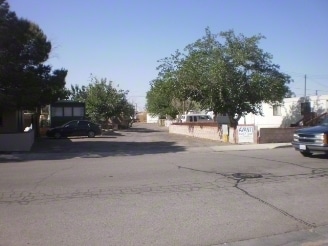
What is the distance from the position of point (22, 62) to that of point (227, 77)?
12326mm

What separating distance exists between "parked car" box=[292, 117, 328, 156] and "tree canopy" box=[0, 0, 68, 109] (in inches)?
533

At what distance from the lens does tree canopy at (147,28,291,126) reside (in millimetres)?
25391

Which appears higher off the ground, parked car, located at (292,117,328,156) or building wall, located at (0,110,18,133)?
building wall, located at (0,110,18,133)

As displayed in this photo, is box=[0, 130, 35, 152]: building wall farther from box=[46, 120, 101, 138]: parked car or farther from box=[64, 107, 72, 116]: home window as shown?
box=[64, 107, 72, 116]: home window

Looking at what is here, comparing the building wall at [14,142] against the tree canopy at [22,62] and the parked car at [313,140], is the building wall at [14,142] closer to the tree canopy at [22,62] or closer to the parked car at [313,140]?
the tree canopy at [22,62]

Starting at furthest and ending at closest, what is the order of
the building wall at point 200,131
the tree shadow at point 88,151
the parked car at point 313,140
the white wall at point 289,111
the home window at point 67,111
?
the home window at point 67,111
the white wall at point 289,111
the building wall at point 200,131
the tree shadow at point 88,151
the parked car at point 313,140

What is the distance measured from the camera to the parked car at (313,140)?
1416cm

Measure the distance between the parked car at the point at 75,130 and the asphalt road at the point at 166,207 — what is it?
20.9 metres

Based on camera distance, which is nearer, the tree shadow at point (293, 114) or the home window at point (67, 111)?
the tree shadow at point (293, 114)

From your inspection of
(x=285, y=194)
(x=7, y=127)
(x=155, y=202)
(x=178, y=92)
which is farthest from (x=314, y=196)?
(x=7, y=127)

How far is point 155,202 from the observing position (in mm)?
7469

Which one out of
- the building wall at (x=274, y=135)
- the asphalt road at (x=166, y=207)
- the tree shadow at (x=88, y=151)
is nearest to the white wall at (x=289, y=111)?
the building wall at (x=274, y=135)

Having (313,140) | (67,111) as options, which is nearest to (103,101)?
(67,111)

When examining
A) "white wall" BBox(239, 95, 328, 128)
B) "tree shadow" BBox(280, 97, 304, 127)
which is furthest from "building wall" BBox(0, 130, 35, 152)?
"tree shadow" BBox(280, 97, 304, 127)
